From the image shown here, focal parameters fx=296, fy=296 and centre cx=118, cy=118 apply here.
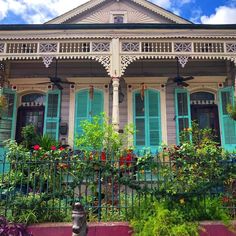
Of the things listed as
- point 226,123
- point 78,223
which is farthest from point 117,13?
point 78,223

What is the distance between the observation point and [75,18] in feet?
45.1

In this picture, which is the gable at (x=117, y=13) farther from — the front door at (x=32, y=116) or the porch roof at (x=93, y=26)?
the front door at (x=32, y=116)

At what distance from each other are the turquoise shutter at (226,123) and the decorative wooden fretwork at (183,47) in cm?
207

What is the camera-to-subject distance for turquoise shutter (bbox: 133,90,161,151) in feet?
34.0

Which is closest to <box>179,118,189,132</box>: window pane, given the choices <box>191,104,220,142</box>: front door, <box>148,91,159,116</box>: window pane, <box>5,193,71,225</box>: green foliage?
<box>191,104,220,142</box>: front door

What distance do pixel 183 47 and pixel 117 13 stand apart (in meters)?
5.56

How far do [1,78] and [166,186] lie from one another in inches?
316

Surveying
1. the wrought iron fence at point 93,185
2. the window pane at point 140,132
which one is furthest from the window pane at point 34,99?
the wrought iron fence at point 93,185

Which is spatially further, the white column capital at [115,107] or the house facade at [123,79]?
the house facade at [123,79]

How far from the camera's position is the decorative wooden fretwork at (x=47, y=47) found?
376 inches

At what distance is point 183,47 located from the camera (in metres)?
9.55

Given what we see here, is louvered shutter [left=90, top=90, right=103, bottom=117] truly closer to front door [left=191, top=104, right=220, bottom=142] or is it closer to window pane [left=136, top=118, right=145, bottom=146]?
window pane [left=136, top=118, right=145, bottom=146]

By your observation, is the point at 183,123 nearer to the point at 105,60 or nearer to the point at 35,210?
the point at 105,60

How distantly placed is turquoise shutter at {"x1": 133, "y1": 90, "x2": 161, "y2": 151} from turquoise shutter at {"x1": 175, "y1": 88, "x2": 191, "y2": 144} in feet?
2.14
